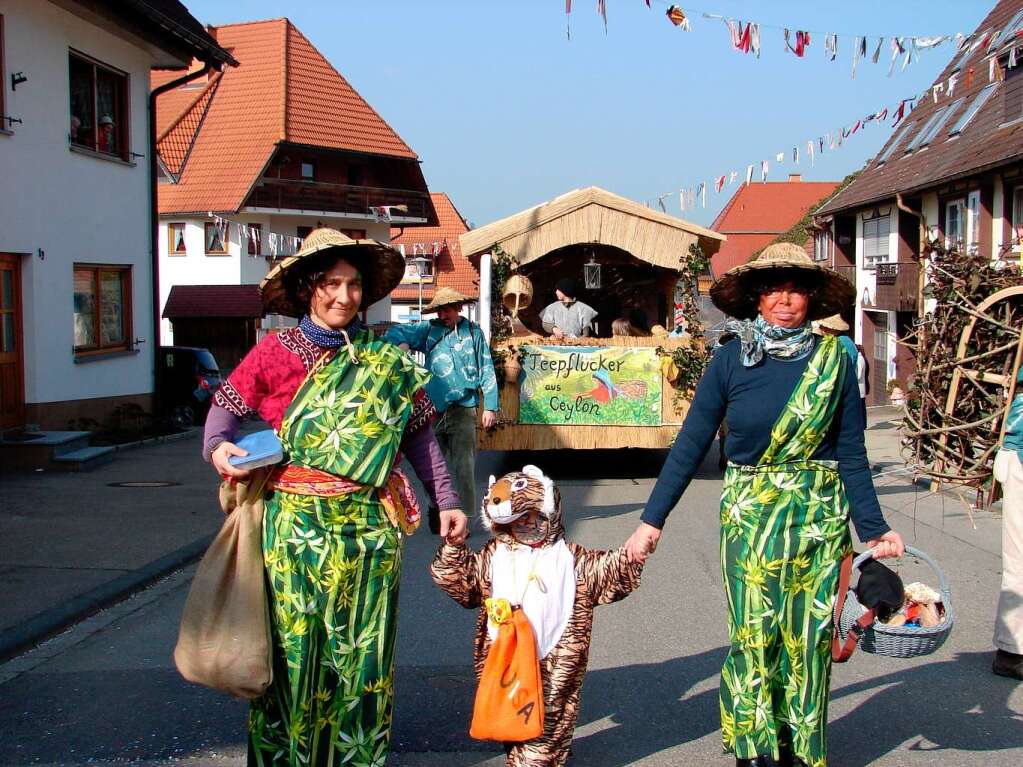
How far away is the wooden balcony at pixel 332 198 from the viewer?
35469mm

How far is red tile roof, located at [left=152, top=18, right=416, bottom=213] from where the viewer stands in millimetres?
34906

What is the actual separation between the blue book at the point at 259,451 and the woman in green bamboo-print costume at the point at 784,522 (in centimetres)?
118

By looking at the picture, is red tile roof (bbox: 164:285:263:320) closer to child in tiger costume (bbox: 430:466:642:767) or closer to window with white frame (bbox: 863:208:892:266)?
window with white frame (bbox: 863:208:892:266)

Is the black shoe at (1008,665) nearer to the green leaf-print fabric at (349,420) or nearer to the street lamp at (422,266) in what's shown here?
the green leaf-print fabric at (349,420)

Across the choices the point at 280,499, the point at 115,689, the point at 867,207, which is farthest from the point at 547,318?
the point at 867,207

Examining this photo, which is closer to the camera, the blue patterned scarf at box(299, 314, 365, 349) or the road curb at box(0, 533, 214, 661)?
the blue patterned scarf at box(299, 314, 365, 349)

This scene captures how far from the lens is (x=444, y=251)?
49594 mm

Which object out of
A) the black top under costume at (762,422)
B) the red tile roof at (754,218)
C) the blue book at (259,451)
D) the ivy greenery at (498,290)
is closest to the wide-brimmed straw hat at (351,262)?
the blue book at (259,451)

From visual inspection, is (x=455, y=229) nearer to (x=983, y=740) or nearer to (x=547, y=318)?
(x=547, y=318)

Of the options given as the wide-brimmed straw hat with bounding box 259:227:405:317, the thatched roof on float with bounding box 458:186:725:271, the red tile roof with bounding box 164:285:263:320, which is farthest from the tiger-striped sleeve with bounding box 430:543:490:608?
the red tile roof with bounding box 164:285:263:320

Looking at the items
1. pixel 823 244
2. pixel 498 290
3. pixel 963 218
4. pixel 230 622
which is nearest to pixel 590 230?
pixel 498 290

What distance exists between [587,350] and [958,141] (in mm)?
15800

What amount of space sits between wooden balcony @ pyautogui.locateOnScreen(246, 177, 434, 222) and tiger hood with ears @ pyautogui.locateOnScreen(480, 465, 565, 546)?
3272cm

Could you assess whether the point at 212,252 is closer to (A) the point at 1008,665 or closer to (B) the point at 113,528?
(B) the point at 113,528
